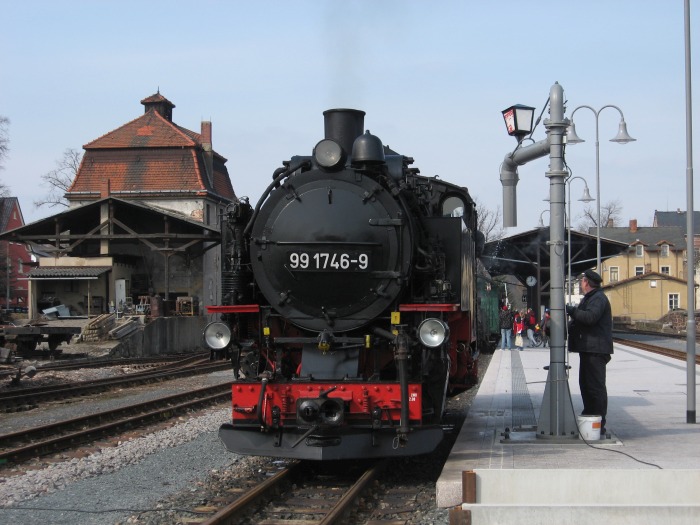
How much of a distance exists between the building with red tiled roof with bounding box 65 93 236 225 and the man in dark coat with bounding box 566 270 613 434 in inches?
1350

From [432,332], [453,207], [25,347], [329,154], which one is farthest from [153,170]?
[432,332]

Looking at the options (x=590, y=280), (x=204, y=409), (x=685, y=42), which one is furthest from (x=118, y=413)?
(x=685, y=42)

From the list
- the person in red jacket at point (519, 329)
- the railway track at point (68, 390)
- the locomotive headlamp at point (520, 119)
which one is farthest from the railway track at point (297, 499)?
the person in red jacket at point (519, 329)

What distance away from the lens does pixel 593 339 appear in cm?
817

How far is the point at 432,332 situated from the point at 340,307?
2.91 feet

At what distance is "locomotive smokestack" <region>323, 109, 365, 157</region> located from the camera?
320 inches

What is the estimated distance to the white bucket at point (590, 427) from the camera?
789cm

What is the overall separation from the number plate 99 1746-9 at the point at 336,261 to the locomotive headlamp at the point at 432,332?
0.74 m

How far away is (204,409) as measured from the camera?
42.4 ft

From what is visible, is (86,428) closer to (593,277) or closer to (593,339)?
(593,339)

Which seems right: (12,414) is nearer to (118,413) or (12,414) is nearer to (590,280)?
(118,413)

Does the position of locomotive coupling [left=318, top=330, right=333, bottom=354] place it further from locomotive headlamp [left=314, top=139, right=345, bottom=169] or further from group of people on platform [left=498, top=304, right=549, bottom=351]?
group of people on platform [left=498, top=304, right=549, bottom=351]

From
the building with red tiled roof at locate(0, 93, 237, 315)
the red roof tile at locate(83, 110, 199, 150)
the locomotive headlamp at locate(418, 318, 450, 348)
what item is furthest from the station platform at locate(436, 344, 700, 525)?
the red roof tile at locate(83, 110, 199, 150)

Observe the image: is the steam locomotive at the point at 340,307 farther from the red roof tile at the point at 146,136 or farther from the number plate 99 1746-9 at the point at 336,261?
the red roof tile at the point at 146,136
